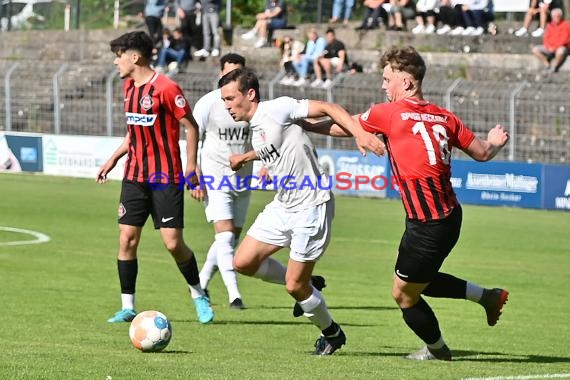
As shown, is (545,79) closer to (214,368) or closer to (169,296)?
(169,296)

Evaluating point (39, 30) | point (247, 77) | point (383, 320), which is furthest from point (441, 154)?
point (39, 30)

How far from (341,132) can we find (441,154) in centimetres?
78

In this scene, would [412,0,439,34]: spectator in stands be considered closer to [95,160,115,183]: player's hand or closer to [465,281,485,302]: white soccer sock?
[95,160,115,183]: player's hand

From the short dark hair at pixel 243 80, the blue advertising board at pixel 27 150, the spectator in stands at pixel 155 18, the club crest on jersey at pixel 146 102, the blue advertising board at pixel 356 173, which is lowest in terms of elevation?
the blue advertising board at pixel 27 150

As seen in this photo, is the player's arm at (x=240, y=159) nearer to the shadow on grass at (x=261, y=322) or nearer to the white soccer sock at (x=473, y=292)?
the white soccer sock at (x=473, y=292)

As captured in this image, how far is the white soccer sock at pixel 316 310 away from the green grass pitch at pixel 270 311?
29 centimetres

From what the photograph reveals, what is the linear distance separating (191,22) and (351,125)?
27.8 m

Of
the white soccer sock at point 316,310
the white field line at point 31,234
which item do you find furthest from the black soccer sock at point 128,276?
the white field line at point 31,234

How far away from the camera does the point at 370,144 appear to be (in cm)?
795

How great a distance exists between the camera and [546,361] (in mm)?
8992

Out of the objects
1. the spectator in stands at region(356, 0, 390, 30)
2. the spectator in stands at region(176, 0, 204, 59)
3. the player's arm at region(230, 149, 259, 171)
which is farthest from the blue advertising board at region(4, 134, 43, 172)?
the player's arm at region(230, 149, 259, 171)

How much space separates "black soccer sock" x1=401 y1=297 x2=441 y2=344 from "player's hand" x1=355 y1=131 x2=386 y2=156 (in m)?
1.22

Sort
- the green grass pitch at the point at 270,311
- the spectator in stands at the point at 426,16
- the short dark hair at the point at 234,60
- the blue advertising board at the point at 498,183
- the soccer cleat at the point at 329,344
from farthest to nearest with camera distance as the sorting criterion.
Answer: the spectator in stands at the point at 426,16 < the blue advertising board at the point at 498,183 < the short dark hair at the point at 234,60 < the soccer cleat at the point at 329,344 < the green grass pitch at the point at 270,311

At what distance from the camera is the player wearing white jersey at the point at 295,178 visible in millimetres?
9000
